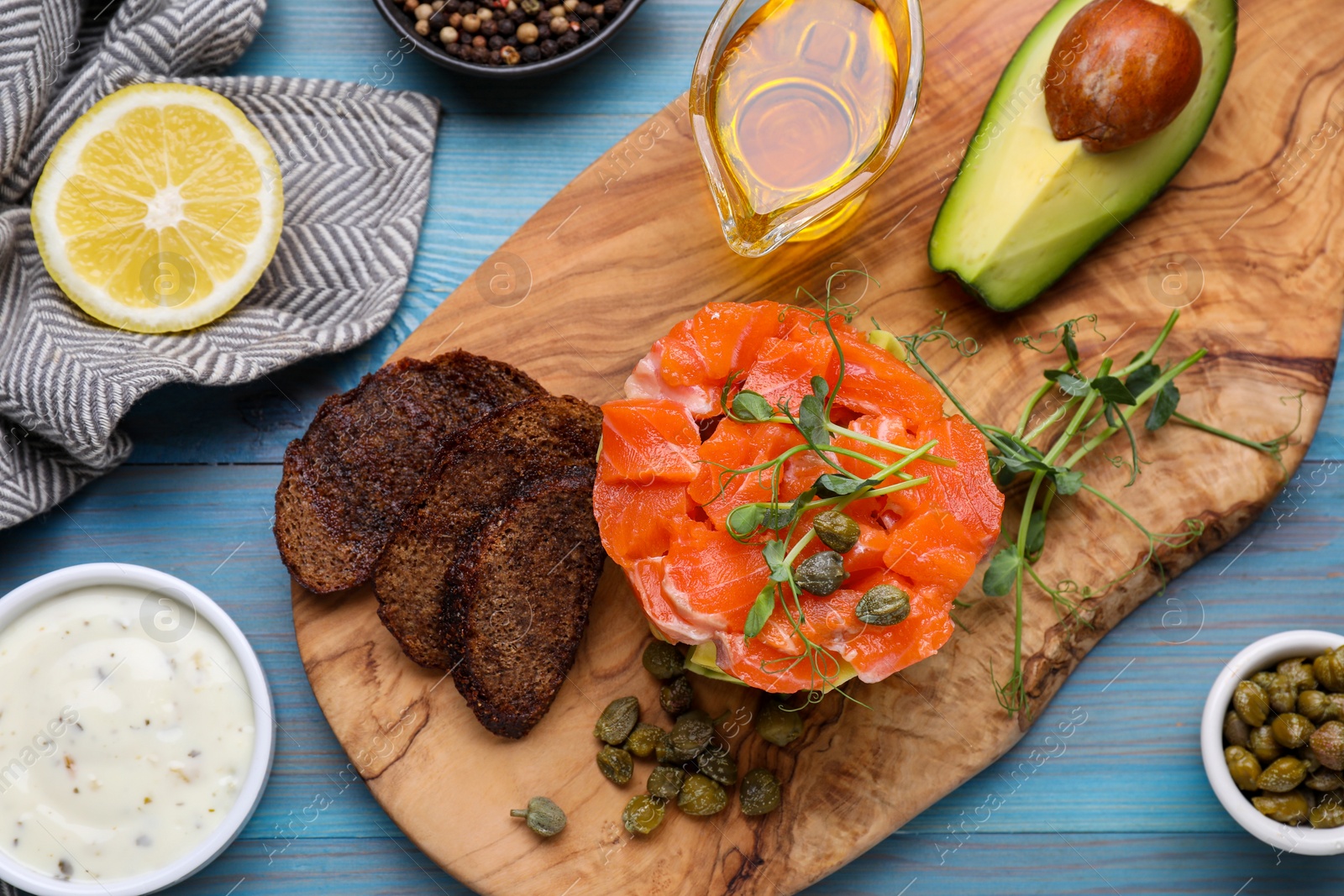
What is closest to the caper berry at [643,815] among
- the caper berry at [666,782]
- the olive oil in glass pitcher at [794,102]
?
the caper berry at [666,782]

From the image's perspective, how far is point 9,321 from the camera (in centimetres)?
231

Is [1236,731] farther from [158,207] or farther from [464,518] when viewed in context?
[158,207]

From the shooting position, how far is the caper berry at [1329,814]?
84.0 inches

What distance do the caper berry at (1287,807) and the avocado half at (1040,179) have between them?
1.26 meters

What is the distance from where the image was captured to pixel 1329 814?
2.13 meters

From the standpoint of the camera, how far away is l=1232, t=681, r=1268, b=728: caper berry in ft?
7.17

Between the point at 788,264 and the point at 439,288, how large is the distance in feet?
3.01

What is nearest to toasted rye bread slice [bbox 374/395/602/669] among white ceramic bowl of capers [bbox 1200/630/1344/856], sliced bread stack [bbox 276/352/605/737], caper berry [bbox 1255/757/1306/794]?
sliced bread stack [bbox 276/352/605/737]

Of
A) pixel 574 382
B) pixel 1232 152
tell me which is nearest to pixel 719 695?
pixel 574 382

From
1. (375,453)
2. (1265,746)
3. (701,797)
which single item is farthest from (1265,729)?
(375,453)

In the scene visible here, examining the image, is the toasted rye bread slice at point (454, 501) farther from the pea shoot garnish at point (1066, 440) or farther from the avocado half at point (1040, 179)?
the avocado half at point (1040, 179)

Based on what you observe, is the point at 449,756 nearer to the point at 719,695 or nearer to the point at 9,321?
the point at 719,695

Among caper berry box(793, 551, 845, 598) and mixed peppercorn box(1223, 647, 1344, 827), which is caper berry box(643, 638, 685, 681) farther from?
mixed peppercorn box(1223, 647, 1344, 827)

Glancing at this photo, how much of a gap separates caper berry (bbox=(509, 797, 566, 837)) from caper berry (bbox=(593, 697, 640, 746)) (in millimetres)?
189
